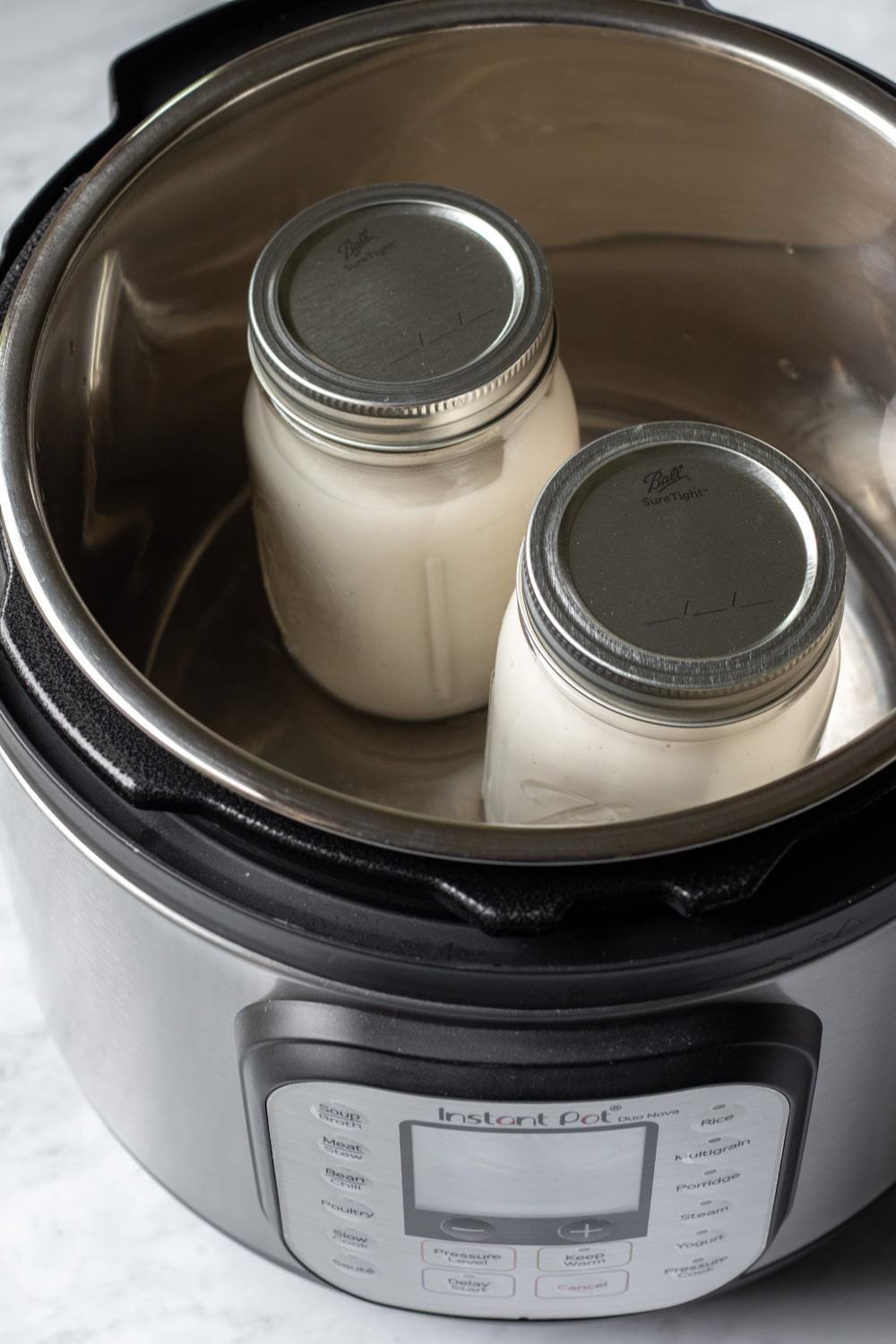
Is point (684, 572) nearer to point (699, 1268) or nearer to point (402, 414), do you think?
point (402, 414)

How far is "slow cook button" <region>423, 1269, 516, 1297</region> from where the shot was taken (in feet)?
2.15

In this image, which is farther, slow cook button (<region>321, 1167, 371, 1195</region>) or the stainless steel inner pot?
the stainless steel inner pot

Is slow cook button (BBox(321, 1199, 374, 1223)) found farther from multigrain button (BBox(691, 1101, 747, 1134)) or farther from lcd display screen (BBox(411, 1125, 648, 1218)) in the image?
multigrain button (BBox(691, 1101, 747, 1134))

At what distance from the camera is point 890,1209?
805mm

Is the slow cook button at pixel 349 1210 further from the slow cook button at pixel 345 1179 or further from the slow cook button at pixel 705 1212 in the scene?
the slow cook button at pixel 705 1212

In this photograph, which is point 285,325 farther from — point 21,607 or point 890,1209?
point 890,1209

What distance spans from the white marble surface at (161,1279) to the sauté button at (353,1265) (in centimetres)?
13

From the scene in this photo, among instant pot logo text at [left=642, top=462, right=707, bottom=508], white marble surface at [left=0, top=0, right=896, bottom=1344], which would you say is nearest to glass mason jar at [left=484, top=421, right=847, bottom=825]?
instant pot logo text at [left=642, top=462, right=707, bottom=508]

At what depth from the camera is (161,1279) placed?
2.63 feet

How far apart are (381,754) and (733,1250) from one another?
0.96 feet

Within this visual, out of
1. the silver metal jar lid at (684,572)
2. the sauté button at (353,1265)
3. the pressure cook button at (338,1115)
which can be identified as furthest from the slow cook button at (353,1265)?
the silver metal jar lid at (684,572)

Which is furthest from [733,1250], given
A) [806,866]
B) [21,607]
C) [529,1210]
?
[21,607]

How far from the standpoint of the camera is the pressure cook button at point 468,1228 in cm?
61

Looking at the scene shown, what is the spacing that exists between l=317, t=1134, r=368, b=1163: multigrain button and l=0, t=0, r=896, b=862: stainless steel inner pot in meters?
0.19
